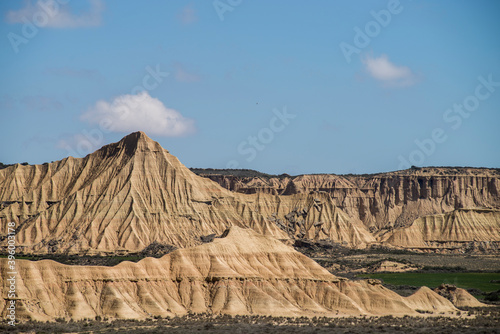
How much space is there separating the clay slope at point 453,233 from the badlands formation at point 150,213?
0.85ft

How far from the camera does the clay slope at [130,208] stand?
483 ft

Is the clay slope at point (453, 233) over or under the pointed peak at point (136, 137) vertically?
under

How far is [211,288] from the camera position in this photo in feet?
238

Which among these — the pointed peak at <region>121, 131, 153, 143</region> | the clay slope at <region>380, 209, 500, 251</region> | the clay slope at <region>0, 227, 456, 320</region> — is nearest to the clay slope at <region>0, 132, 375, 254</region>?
the pointed peak at <region>121, 131, 153, 143</region>

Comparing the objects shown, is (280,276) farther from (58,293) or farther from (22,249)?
(22,249)

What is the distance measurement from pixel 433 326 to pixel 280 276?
16659 millimetres

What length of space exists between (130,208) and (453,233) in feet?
284

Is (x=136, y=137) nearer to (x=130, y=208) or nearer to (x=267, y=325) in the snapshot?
(x=130, y=208)

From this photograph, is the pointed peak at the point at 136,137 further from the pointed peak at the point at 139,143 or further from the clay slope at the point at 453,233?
the clay slope at the point at 453,233

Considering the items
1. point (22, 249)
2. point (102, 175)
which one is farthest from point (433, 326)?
point (102, 175)

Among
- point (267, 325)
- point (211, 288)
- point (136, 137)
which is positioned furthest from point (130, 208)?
point (267, 325)

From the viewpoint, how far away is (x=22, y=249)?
466 feet

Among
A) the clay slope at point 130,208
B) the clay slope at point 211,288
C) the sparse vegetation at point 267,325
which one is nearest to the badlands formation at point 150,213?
the clay slope at point 130,208

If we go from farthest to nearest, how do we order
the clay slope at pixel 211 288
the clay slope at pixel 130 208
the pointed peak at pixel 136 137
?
the pointed peak at pixel 136 137
the clay slope at pixel 130 208
the clay slope at pixel 211 288
